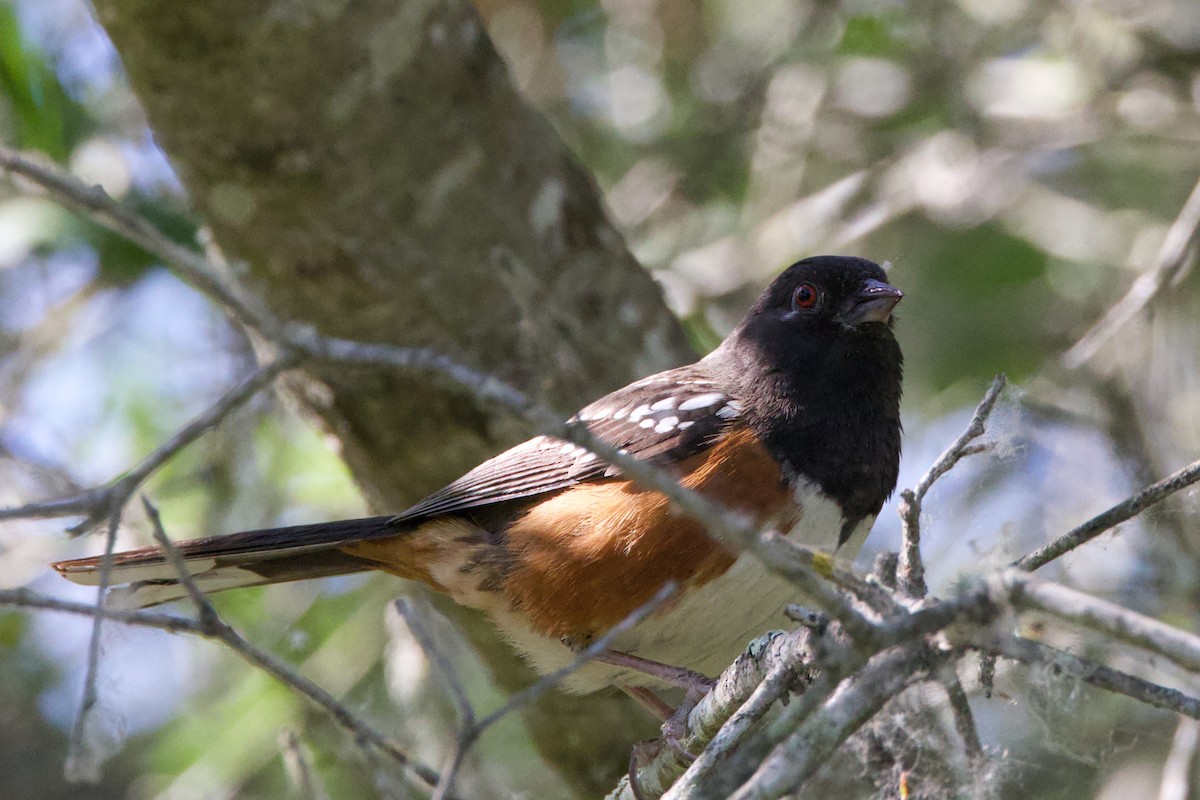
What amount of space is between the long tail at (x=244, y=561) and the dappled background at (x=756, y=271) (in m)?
0.42

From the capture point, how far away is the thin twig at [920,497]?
5.24ft

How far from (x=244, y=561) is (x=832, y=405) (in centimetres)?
141

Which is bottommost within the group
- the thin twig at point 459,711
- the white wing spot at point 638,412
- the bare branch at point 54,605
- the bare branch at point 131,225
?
the thin twig at point 459,711

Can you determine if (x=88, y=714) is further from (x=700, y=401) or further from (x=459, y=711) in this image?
(x=700, y=401)

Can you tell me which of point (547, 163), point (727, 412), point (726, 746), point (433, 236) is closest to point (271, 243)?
point (433, 236)

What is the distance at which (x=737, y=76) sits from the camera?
4668 mm

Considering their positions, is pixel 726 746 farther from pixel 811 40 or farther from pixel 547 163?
pixel 811 40

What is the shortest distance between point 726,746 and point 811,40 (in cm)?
348

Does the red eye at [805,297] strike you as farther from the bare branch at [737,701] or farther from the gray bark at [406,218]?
the bare branch at [737,701]

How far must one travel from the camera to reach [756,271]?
4.20 m

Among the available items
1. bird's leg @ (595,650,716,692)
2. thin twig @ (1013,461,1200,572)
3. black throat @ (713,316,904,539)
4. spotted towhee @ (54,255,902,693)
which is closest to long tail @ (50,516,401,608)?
spotted towhee @ (54,255,902,693)

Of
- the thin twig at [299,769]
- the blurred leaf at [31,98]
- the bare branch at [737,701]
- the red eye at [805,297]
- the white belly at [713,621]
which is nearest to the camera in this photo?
the bare branch at [737,701]

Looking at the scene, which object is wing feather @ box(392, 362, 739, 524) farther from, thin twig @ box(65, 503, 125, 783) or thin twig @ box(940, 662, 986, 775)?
thin twig @ box(65, 503, 125, 783)

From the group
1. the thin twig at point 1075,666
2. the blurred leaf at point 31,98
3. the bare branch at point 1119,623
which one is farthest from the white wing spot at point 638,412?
the blurred leaf at point 31,98
